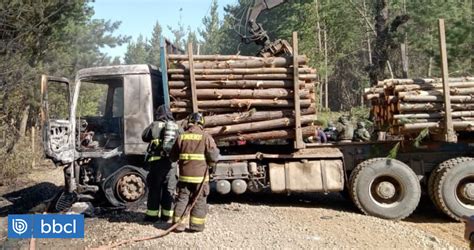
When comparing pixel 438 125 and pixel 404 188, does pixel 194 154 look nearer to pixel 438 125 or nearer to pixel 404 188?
pixel 404 188

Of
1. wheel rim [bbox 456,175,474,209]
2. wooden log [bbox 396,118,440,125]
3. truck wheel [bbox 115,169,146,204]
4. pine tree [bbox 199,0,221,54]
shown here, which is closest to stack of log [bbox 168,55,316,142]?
truck wheel [bbox 115,169,146,204]

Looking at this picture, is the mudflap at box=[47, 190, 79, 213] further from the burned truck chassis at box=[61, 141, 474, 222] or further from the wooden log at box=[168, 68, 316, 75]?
the wooden log at box=[168, 68, 316, 75]

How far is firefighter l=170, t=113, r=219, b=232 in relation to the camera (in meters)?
6.17

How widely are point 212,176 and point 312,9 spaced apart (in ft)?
62.0

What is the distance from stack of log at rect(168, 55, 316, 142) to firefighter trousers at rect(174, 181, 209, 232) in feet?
4.99

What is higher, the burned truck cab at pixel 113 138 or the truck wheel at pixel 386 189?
the burned truck cab at pixel 113 138

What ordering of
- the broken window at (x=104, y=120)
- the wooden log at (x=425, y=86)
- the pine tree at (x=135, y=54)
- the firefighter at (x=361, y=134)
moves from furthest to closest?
the pine tree at (x=135, y=54) → the firefighter at (x=361, y=134) → the broken window at (x=104, y=120) → the wooden log at (x=425, y=86)

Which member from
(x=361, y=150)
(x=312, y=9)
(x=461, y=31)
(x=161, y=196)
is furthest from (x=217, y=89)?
(x=312, y=9)

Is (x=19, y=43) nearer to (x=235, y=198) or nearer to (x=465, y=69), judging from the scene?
(x=235, y=198)

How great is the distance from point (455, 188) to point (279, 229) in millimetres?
3276

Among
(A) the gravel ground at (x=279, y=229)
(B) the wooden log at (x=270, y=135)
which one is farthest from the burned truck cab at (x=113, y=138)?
(B) the wooden log at (x=270, y=135)

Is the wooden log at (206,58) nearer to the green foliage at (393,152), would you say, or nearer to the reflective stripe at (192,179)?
the reflective stripe at (192,179)

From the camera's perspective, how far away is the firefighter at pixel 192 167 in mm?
6168

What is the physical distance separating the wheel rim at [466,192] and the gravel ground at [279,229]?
389 millimetres
